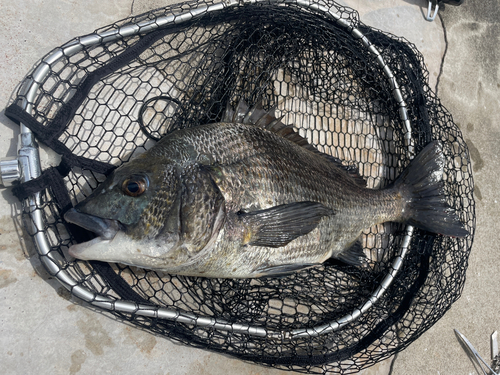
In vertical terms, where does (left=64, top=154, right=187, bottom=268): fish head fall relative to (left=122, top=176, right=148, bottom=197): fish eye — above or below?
below

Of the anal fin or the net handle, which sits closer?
the net handle

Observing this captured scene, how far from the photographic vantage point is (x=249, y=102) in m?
2.09

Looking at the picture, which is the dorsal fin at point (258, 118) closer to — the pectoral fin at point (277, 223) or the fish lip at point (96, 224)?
the pectoral fin at point (277, 223)

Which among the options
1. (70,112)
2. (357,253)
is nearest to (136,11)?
(70,112)

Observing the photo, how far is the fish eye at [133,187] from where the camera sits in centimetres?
150

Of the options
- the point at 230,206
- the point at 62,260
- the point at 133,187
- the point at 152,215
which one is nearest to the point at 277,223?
the point at 230,206

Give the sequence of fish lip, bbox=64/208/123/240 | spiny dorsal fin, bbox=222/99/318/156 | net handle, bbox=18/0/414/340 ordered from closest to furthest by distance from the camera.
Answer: fish lip, bbox=64/208/123/240 → net handle, bbox=18/0/414/340 → spiny dorsal fin, bbox=222/99/318/156

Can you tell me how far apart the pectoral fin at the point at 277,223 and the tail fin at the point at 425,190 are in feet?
3.09

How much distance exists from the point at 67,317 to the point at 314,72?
7.10 ft

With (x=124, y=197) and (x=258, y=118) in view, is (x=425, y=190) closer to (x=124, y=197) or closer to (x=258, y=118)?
(x=258, y=118)

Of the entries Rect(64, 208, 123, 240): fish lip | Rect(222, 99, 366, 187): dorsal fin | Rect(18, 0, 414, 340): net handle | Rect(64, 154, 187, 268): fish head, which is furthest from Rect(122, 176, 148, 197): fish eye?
Rect(222, 99, 366, 187): dorsal fin

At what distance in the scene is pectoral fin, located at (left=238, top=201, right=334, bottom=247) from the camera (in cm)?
165

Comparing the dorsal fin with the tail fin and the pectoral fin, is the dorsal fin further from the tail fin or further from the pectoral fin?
the tail fin

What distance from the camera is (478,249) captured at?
3.05 meters
